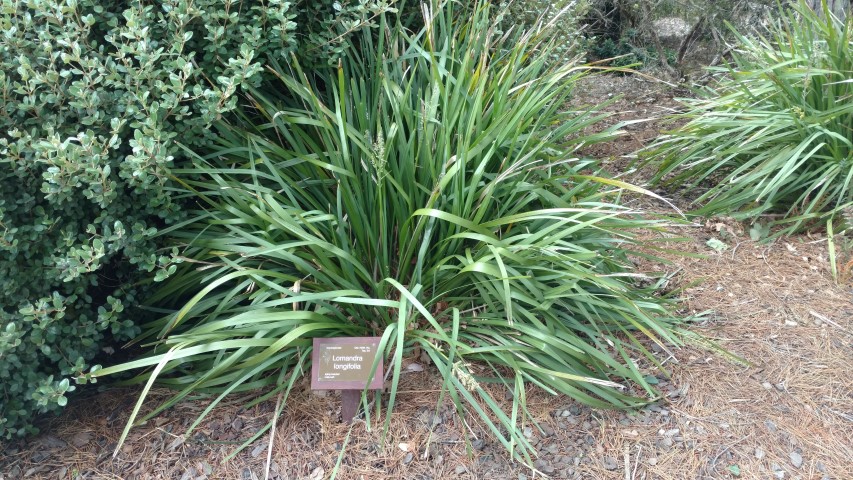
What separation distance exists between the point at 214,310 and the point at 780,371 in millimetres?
2281

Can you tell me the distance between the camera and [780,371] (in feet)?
8.75

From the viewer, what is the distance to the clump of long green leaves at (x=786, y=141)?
3.45m

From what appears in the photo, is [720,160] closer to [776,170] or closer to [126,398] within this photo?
[776,170]

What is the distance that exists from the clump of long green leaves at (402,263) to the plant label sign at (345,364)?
0.26ft

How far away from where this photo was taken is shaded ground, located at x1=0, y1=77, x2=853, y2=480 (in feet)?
7.47

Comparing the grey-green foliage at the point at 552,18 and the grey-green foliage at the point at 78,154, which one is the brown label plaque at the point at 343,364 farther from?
the grey-green foliage at the point at 552,18

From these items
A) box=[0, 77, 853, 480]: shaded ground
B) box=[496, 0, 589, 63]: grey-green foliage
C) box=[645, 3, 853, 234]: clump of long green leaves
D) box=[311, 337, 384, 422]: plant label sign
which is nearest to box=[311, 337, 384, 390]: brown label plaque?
box=[311, 337, 384, 422]: plant label sign

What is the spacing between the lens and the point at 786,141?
12.0ft

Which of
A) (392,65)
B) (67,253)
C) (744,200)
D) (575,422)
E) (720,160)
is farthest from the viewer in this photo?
(720,160)

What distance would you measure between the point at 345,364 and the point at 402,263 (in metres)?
0.48

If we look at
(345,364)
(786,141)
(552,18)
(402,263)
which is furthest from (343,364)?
(786,141)

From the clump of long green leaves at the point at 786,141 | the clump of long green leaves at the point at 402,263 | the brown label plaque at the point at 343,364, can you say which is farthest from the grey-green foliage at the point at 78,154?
the clump of long green leaves at the point at 786,141

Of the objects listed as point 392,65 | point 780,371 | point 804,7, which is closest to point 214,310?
point 392,65

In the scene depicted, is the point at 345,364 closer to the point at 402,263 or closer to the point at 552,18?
the point at 402,263
